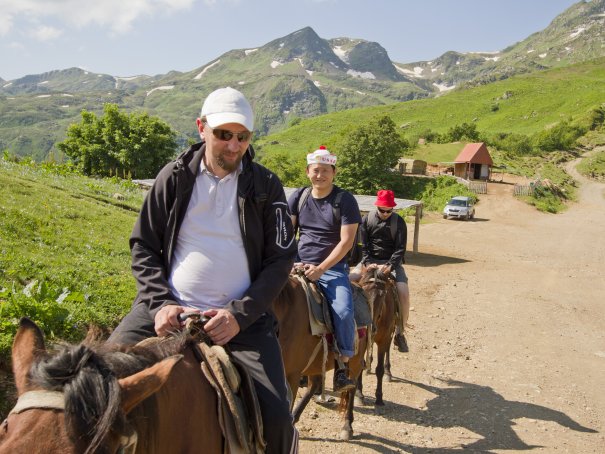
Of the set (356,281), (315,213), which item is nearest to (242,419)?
(315,213)

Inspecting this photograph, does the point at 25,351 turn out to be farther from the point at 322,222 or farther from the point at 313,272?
the point at 322,222

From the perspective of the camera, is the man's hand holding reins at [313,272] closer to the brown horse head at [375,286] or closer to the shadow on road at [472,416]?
the brown horse head at [375,286]

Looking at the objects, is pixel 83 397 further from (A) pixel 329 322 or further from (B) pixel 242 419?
(A) pixel 329 322

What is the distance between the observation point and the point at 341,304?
5.43 m

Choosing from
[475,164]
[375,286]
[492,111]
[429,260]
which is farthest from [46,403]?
[492,111]

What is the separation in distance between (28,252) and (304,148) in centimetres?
9347

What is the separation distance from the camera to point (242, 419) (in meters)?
2.60

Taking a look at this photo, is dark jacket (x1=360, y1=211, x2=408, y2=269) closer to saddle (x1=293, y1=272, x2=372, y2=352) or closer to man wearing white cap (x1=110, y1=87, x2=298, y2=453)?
saddle (x1=293, y1=272, x2=372, y2=352)

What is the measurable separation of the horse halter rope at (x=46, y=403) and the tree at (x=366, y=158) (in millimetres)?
47299

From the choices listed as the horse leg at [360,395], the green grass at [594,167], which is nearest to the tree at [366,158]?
the green grass at [594,167]

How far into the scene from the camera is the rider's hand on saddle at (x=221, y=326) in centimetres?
267

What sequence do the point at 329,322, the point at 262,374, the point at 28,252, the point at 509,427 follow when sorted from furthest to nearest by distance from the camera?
the point at 28,252, the point at 509,427, the point at 329,322, the point at 262,374

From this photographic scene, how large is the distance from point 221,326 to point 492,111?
5183 inches

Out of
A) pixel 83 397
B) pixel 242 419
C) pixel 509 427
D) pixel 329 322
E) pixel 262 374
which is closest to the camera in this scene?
pixel 83 397
